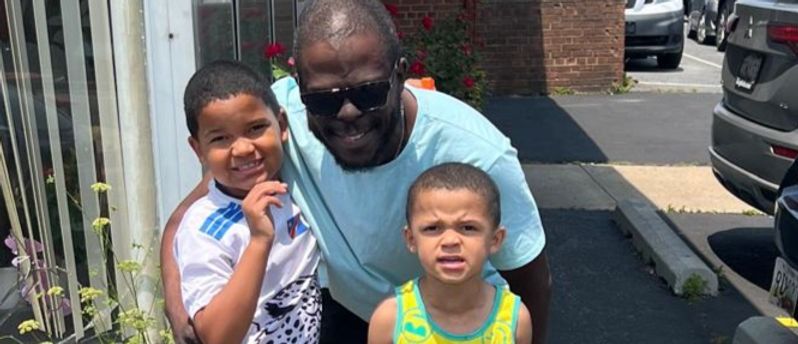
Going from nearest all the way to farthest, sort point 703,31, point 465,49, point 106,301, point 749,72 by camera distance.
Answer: point 106,301, point 749,72, point 465,49, point 703,31

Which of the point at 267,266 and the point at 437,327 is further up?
the point at 267,266

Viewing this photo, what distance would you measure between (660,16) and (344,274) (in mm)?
12680

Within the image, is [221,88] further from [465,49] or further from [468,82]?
[465,49]

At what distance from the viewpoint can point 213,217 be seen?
2.02 metres

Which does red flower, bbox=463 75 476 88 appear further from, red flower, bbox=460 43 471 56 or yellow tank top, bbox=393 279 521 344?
yellow tank top, bbox=393 279 521 344

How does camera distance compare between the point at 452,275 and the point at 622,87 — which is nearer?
Answer: the point at 452,275

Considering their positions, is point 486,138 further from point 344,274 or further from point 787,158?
point 787,158

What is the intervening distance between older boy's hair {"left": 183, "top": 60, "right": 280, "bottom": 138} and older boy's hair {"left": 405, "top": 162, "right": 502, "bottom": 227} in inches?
15.0

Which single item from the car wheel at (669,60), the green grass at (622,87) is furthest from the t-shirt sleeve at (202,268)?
the car wheel at (669,60)

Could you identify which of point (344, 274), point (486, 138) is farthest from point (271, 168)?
point (486, 138)

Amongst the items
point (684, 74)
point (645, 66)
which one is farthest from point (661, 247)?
point (645, 66)

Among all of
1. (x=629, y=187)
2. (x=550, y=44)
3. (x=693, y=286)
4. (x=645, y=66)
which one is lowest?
(x=645, y=66)

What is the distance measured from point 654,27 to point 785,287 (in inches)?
439

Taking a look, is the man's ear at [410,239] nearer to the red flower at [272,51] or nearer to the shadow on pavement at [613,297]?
the shadow on pavement at [613,297]
